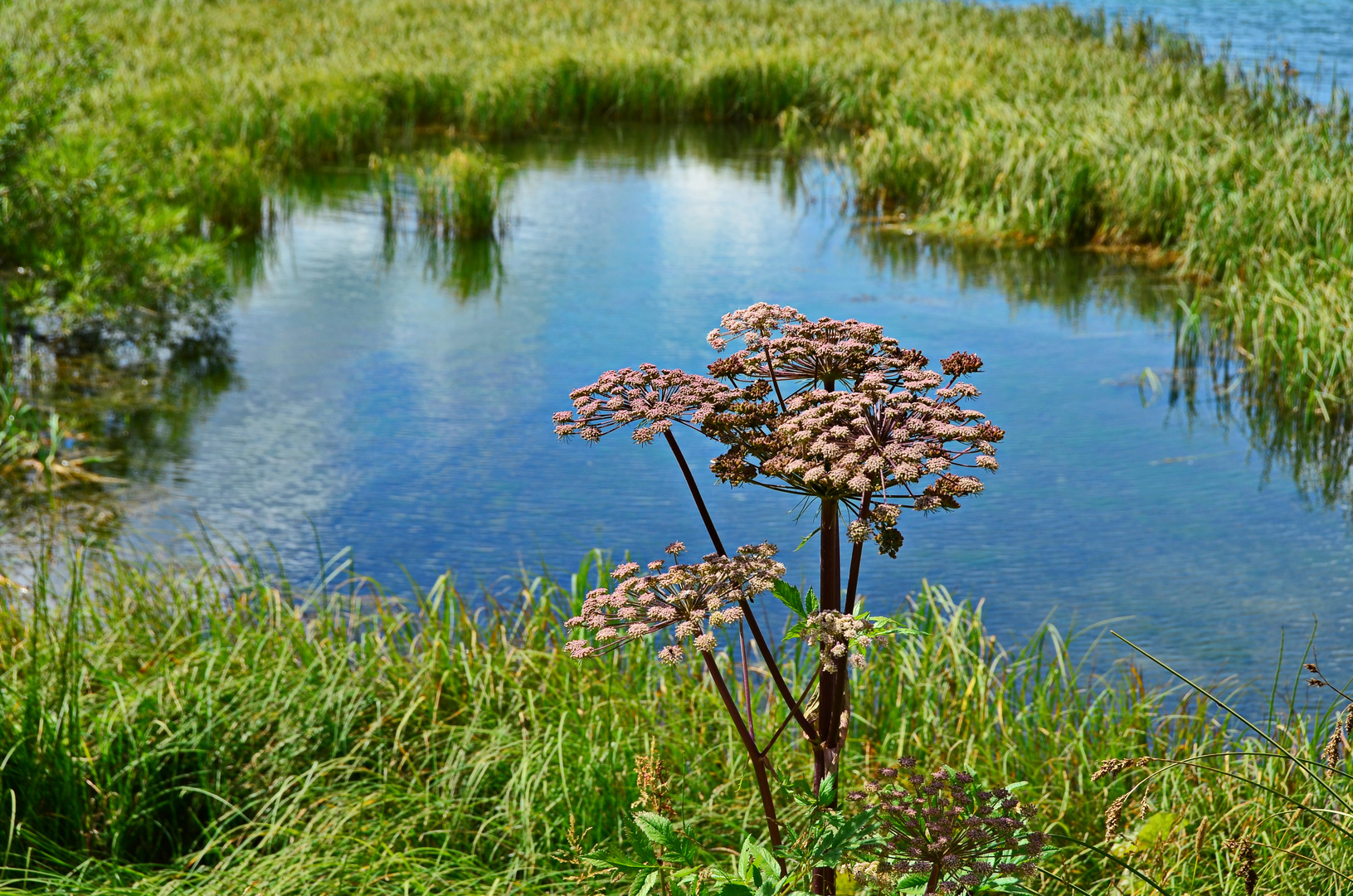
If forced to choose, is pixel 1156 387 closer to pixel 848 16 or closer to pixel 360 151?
pixel 360 151

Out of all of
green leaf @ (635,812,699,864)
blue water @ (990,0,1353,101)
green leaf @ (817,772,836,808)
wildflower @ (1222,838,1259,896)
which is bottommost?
wildflower @ (1222,838,1259,896)

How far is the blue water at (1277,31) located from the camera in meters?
15.9

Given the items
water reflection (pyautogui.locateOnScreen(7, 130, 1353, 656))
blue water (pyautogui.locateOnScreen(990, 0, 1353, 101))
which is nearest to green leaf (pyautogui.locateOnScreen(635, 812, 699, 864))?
water reflection (pyautogui.locateOnScreen(7, 130, 1353, 656))

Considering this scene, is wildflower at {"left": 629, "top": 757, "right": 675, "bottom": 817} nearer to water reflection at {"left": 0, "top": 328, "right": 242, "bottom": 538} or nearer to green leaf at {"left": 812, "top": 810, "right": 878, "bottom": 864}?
green leaf at {"left": 812, "top": 810, "right": 878, "bottom": 864}

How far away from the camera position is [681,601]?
147 cm

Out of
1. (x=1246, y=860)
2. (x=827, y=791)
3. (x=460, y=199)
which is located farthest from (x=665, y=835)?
(x=460, y=199)

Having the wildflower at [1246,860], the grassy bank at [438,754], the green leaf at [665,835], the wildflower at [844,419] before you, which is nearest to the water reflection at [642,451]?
the grassy bank at [438,754]

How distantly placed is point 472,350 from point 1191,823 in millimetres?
5296

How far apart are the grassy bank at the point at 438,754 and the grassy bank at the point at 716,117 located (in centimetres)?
359

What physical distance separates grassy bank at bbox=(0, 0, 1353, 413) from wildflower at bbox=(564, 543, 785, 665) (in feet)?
17.9

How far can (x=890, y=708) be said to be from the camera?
130 inches

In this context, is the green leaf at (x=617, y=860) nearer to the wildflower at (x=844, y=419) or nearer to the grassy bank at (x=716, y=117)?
the wildflower at (x=844, y=419)

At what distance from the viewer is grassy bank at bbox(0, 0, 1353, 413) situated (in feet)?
22.6

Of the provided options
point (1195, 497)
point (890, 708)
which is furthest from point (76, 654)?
point (1195, 497)
